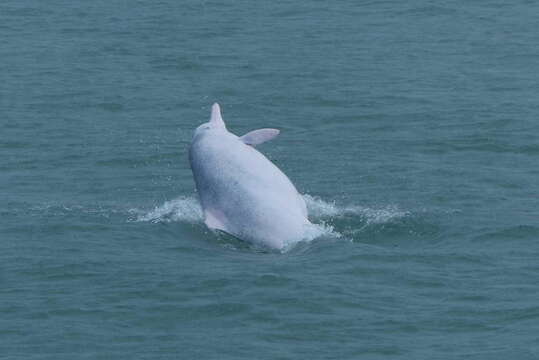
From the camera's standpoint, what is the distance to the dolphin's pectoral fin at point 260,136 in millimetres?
34375

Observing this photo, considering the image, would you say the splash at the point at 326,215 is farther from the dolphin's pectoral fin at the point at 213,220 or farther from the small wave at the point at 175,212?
the dolphin's pectoral fin at the point at 213,220

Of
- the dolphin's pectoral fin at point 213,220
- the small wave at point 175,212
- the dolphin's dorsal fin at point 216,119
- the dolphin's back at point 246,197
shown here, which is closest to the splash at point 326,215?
the small wave at point 175,212

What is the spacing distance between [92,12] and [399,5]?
11715 millimetres

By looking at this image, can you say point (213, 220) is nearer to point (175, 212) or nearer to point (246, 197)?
point (246, 197)

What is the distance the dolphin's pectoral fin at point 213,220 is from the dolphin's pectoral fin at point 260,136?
9.22 ft

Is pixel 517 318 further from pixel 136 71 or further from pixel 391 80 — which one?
pixel 136 71

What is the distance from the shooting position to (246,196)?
3228 cm

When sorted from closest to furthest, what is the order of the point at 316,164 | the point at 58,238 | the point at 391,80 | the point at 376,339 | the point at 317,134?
the point at 376,339 → the point at 58,238 → the point at 316,164 → the point at 317,134 → the point at 391,80

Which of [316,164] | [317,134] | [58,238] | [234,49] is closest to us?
[58,238]

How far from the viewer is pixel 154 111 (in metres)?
46.4

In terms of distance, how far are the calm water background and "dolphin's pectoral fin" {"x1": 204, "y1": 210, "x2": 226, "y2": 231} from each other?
0.63 metres

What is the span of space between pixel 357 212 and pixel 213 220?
14.8ft

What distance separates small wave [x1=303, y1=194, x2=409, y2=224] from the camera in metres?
34.9

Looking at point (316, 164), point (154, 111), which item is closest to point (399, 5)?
point (154, 111)
